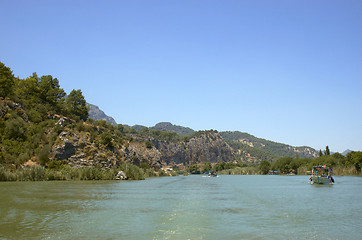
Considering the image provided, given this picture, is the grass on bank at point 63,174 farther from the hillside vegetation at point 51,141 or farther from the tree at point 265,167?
the tree at point 265,167

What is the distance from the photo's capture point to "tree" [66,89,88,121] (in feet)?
417

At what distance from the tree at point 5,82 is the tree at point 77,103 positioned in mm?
30622

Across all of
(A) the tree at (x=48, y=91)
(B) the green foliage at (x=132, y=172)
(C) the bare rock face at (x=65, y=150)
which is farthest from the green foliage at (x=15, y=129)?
(B) the green foliage at (x=132, y=172)

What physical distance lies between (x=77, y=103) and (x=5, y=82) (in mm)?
38302

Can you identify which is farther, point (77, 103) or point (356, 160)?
point (77, 103)

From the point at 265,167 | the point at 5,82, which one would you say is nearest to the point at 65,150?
the point at 5,82

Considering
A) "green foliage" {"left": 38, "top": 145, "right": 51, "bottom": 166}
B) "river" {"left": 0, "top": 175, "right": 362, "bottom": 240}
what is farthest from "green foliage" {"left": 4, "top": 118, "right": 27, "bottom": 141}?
"river" {"left": 0, "top": 175, "right": 362, "bottom": 240}

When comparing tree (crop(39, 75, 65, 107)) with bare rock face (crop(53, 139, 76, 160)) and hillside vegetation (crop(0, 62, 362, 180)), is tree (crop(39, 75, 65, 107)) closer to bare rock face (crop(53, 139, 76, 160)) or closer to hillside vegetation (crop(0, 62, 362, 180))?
hillside vegetation (crop(0, 62, 362, 180))

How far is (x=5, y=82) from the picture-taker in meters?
93.0

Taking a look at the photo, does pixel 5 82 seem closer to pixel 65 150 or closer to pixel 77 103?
pixel 65 150

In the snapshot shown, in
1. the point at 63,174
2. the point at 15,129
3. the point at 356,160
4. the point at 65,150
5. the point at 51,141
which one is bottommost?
the point at 63,174

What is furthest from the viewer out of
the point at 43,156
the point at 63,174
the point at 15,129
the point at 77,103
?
the point at 77,103

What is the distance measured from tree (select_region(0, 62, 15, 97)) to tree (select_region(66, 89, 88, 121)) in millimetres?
30622

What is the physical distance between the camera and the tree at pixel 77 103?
127106mm
